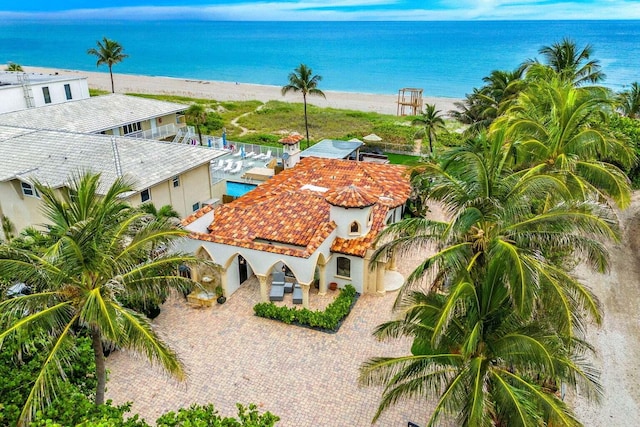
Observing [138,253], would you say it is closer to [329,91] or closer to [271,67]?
[329,91]

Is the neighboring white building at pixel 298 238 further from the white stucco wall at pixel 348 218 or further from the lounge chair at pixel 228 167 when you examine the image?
the lounge chair at pixel 228 167

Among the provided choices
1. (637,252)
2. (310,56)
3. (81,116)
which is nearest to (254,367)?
(637,252)

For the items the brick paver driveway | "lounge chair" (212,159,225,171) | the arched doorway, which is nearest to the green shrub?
the brick paver driveway

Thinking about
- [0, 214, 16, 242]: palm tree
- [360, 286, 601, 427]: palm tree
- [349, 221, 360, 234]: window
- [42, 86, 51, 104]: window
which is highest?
[42, 86, 51, 104]: window

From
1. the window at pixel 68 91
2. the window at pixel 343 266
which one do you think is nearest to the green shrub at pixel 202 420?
the window at pixel 343 266

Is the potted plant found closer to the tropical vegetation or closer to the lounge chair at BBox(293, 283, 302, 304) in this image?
the lounge chair at BBox(293, 283, 302, 304)

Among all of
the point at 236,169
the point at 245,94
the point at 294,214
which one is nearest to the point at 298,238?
the point at 294,214
